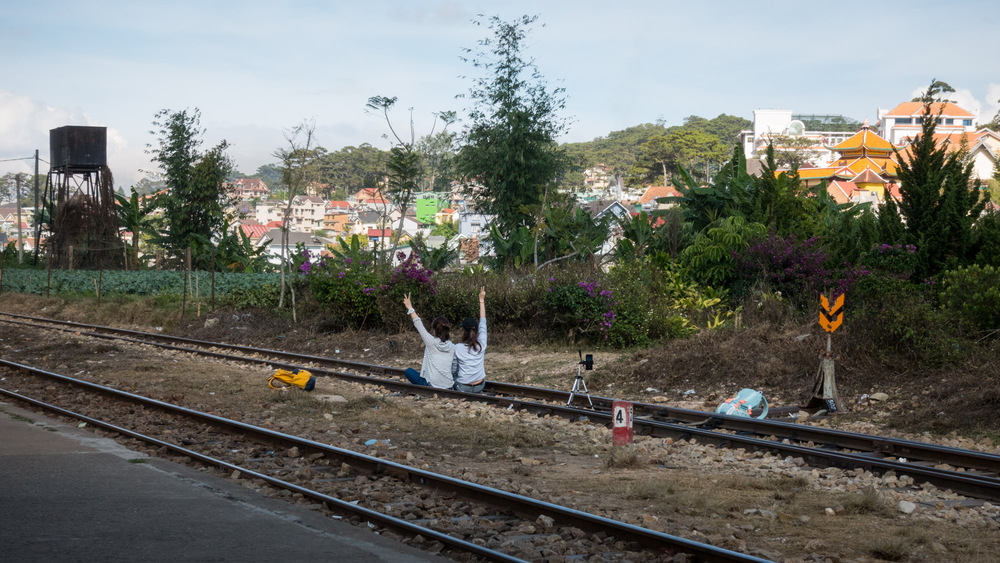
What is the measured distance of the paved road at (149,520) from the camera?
5949 mm

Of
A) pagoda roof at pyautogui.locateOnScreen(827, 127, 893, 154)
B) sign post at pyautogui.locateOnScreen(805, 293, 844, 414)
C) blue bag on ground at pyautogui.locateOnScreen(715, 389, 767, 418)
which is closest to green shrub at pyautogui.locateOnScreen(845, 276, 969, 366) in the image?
sign post at pyautogui.locateOnScreen(805, 293, 844, 414)

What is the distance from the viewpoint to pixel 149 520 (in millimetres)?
6734

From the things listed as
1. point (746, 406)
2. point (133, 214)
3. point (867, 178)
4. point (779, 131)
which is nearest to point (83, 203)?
point (133, 214)

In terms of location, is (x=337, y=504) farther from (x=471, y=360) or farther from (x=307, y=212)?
(x=307, y=212)

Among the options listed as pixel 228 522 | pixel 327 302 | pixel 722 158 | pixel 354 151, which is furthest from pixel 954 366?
pixel 354 151

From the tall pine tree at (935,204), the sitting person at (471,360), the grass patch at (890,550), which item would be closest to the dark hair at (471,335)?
the sitting person at (471,360)

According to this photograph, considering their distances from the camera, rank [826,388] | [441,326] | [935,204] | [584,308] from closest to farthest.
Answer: [826,388], [441,326], [935,204], [584,308]

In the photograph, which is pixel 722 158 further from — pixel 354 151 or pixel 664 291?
pixel 664 291

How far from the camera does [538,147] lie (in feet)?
114

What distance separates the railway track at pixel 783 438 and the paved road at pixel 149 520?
4695 millimetres

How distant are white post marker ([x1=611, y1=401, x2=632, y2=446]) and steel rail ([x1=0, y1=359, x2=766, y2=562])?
2345 mm

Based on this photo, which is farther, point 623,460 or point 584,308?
point 584,308

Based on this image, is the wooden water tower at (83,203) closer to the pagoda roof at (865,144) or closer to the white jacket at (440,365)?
the white jacket at (440,365)

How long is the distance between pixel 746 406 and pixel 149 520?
779 centimetres
